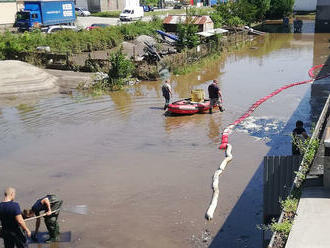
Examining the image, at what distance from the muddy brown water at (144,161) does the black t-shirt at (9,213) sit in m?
1.86

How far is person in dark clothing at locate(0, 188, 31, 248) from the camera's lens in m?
8.72

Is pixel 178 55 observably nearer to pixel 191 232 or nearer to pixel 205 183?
pixel 205 183

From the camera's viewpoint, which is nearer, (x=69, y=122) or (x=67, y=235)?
(x=67, y=235)

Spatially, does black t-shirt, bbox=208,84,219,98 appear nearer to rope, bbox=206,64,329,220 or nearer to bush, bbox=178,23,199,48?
rope, bbox=206,64,329,220

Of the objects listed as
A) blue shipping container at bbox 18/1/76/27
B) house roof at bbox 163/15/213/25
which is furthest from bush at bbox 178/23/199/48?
blue shipping container at bbox 18/1/76/27

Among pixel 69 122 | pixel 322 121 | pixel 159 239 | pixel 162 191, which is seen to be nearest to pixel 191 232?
pixel 159 239

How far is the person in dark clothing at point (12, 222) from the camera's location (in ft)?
28.6

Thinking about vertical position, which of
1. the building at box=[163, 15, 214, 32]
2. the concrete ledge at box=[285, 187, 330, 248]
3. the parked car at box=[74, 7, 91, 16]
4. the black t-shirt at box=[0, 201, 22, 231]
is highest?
the parked car at box=[74, 7, 91, 16]

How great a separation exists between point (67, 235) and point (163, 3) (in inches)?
3340

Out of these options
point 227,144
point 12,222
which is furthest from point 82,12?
point 12,222

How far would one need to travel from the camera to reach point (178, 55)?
31.8 m

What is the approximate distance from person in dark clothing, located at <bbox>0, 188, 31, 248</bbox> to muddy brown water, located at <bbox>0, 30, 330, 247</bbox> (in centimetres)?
141

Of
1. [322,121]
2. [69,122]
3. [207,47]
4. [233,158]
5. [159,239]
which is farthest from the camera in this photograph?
[207,47]

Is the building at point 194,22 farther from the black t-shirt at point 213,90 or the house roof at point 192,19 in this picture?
the black t-shirt at point 213,90
